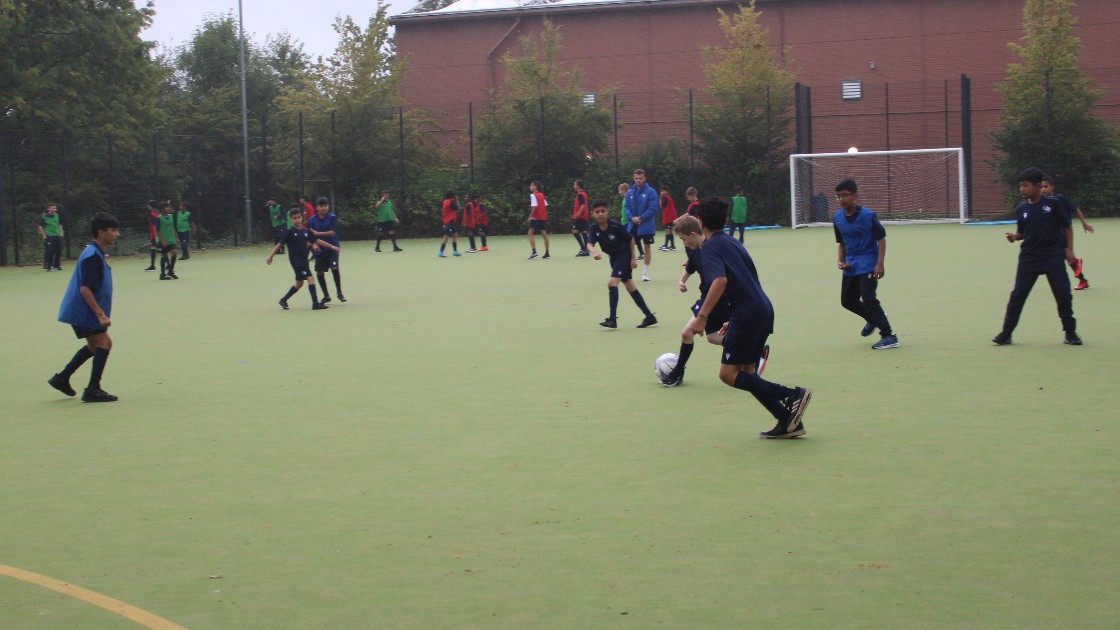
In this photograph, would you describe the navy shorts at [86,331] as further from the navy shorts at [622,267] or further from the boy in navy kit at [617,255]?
the navy shorts at [622,267]

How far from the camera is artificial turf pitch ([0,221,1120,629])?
4.81 meters

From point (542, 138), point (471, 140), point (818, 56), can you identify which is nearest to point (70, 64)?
point (471, 140)

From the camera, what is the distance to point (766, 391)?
7488mm

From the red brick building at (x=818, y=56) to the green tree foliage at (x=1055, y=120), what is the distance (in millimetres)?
1709

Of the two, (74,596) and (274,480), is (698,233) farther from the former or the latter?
(74,596)

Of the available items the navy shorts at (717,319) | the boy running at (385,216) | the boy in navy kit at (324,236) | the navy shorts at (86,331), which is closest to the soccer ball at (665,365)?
the navy shorts at (717,319)

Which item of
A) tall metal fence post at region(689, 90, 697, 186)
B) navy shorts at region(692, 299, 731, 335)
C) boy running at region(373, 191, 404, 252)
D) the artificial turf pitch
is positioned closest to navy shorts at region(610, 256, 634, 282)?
the artificial turf pitch

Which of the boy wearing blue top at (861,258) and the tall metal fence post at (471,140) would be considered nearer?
the boy wearing blue top at (861,258)

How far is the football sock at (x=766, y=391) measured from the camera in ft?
24.5

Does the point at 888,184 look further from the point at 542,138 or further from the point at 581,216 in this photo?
the point at 581,216

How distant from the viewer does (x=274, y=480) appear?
6.97 metres

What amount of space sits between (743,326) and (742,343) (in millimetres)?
109

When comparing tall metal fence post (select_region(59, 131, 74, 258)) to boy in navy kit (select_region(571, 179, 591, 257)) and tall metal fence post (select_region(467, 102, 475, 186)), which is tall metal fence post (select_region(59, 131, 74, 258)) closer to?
tall metal fence post (select_region(467, 102, 475, 186))

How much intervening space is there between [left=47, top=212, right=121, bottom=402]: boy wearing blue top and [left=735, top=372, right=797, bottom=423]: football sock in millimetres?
5197
